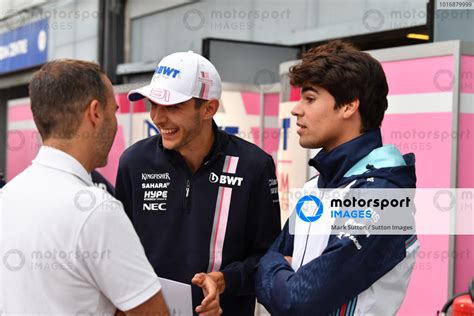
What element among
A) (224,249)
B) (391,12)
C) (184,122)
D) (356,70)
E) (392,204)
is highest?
(391,12)

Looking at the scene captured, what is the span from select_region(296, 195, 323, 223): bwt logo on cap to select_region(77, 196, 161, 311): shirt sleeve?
646 mm

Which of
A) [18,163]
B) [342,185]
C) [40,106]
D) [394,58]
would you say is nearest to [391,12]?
[394,58]

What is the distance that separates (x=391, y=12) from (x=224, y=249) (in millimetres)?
4624

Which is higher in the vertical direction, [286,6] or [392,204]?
[286,6]

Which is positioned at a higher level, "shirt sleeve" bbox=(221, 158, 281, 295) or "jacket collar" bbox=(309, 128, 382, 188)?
"jacket collar" bbox=(309, 128, 382, 188)

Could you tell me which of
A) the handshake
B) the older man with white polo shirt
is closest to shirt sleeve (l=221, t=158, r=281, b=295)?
the handshake

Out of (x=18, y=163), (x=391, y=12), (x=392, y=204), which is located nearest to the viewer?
(x=392, y=204)

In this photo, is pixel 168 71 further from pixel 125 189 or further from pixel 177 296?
pixel 177 296

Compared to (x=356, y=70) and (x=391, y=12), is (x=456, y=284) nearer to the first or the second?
(x=356, y=70)

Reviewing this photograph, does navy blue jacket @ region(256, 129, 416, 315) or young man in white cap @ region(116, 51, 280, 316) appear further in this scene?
young man in white cap @ region(116, 51, 280, 316)

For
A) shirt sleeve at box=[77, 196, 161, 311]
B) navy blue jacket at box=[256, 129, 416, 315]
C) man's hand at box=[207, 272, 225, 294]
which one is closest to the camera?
shirt sleeve at box=[77, 196, 161, 311]

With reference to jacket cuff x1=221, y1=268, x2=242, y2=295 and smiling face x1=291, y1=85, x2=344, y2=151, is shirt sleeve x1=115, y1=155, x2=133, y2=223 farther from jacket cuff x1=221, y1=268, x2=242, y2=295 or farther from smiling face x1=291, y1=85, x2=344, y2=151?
smiling face x1=291, y1=85, x2=344, y2=151

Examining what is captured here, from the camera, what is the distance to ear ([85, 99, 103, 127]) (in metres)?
1.87

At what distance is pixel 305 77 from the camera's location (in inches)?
90.0
